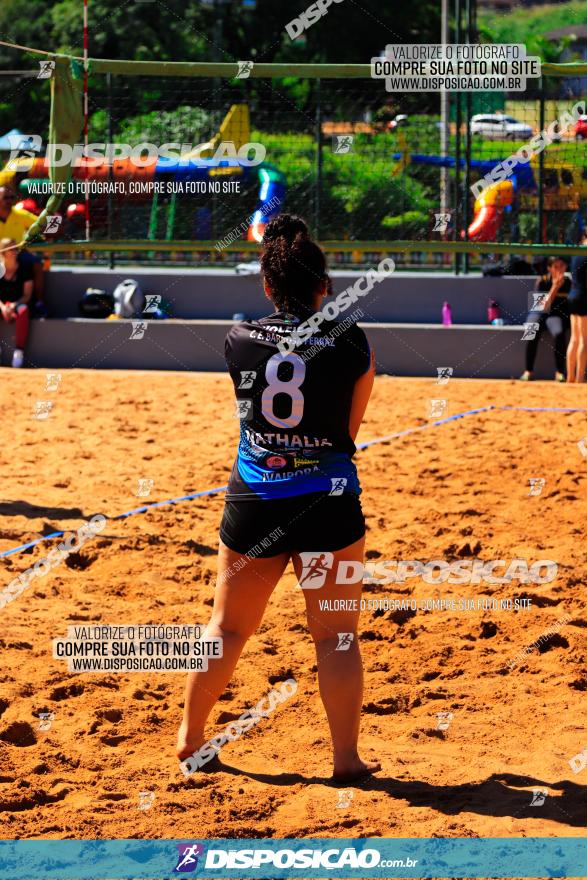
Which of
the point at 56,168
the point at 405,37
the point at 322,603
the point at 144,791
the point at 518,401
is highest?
the point at 405,37

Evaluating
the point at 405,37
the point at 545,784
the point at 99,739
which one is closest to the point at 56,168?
the point at 99,739

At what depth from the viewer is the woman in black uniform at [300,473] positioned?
389cm

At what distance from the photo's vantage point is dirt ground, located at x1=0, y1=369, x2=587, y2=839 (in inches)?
155

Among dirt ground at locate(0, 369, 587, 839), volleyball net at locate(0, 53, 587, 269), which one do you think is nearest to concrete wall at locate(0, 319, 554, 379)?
volleyball net at locate(0, 53, 587, 269)

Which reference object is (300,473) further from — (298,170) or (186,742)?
(298,170)

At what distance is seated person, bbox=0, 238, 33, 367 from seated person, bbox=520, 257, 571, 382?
5389 millimetres

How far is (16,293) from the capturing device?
502 inches

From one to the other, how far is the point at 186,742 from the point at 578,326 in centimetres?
810

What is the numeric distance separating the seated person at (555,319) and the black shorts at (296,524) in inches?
325

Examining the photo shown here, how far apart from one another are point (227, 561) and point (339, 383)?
0.73 metres

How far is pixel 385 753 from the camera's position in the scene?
443 centimetres

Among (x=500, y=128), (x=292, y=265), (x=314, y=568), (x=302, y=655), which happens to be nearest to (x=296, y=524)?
(x=314, y=568)

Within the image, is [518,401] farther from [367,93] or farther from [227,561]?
[227,561]

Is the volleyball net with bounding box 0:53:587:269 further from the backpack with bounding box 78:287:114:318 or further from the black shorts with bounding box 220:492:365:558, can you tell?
the black shorts with bounding box 220:492:365:558
